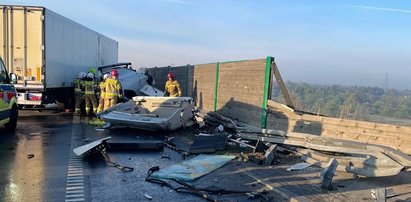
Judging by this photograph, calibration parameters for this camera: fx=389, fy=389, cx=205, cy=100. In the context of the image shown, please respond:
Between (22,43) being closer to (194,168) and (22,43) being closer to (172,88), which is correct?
(172,88)

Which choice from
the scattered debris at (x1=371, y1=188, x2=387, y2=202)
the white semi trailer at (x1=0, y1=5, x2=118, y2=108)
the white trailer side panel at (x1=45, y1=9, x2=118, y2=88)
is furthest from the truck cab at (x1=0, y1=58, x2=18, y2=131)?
the scattered debris at (x1=371, y1=188, x2=387, y2=202)

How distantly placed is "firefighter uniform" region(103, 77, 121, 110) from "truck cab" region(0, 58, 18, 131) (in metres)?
3.21

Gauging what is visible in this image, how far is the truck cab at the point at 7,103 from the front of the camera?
398 inches

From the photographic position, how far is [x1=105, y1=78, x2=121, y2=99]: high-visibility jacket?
44.3 ft

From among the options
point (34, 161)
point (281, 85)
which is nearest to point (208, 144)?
point (281, 85)

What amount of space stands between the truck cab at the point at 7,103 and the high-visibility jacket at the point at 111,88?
127 inches

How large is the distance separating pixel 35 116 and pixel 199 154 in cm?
895

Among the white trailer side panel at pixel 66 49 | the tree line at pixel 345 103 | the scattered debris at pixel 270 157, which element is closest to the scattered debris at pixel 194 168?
the scattered debris at pixel 270 157

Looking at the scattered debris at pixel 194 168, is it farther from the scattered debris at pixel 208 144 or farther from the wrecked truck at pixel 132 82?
the wrecked truck at pixel 132 82

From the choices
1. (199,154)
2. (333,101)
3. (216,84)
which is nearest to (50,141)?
(199,154)

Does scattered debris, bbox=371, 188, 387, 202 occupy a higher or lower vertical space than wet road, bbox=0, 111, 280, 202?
higher

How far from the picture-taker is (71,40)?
16406 millimetres

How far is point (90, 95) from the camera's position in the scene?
15320 millimetres

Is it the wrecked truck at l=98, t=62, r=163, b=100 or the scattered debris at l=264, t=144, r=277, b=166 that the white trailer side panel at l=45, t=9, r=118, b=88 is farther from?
the scattered debris at l=264, t=144, r=277, b=166
